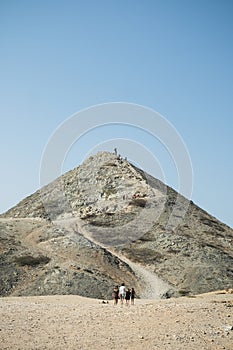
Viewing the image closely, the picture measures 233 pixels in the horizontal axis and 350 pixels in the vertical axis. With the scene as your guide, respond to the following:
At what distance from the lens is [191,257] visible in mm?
75188

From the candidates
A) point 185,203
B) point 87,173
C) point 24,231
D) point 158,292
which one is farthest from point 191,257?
point 87,173

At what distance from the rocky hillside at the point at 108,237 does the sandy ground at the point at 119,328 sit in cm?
2397

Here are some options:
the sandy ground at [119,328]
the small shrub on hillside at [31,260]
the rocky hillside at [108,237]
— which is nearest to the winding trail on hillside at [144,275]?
the rocky hillside at [108,237]

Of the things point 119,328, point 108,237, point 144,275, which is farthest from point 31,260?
point 119,328

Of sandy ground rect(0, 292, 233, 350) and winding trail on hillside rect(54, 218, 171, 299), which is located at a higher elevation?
winding trail on hillside rect(54, 218, 171, 299)

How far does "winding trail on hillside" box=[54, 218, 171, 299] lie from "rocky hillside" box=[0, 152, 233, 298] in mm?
361

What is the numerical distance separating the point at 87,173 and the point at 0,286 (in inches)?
2736

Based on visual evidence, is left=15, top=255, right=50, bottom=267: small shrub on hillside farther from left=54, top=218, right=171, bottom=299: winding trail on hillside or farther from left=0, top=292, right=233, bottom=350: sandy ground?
left=0, top=292, right=233, bottom=350: sandy ground

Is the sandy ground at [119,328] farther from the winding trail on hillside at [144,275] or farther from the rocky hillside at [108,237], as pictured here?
the winding trail on hillside at [144,275]

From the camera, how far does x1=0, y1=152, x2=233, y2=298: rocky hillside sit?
177 feet

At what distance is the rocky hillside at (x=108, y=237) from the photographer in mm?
54034

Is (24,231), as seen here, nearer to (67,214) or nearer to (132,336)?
(67,214)

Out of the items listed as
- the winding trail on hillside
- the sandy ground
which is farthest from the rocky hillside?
the sandy ground

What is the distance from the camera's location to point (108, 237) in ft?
269
